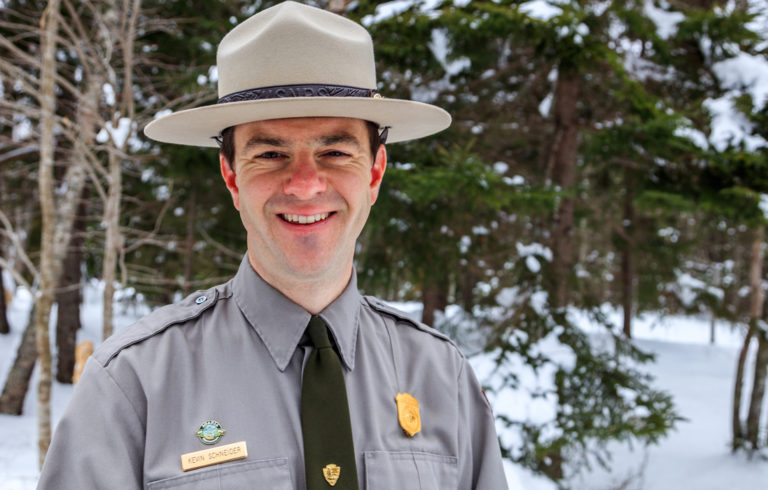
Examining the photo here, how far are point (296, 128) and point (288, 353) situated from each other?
561mm

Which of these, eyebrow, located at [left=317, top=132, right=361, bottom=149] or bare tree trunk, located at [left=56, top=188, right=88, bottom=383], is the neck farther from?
bare tree trunk, located at [left=56, top=188, right=88, bottom=383]

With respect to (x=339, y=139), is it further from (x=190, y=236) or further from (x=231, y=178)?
(x=190, y=236)

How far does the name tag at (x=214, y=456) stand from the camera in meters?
1.30

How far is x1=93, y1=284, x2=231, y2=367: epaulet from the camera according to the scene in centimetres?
139

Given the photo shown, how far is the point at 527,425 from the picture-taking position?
6.21m

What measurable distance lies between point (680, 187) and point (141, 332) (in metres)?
6.87

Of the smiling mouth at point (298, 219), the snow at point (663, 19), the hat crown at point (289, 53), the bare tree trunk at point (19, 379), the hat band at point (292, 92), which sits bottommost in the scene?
the bare tree trunk at point (19, 379)

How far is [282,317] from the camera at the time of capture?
5.01 ft

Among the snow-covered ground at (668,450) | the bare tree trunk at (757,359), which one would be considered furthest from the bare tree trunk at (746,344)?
the snow-covered ground at (668,450)

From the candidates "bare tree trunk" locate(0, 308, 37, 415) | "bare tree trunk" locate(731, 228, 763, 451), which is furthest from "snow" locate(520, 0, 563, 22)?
"bare tree trunk" locate(0, 308, 37, 415)

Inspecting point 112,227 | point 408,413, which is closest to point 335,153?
point 408,413

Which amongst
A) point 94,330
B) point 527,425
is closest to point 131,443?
point 527,425

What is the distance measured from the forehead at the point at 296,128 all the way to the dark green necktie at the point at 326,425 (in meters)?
0.53

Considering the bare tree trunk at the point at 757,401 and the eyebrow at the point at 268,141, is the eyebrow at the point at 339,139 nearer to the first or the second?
the eyebrow at the point at 268,141
